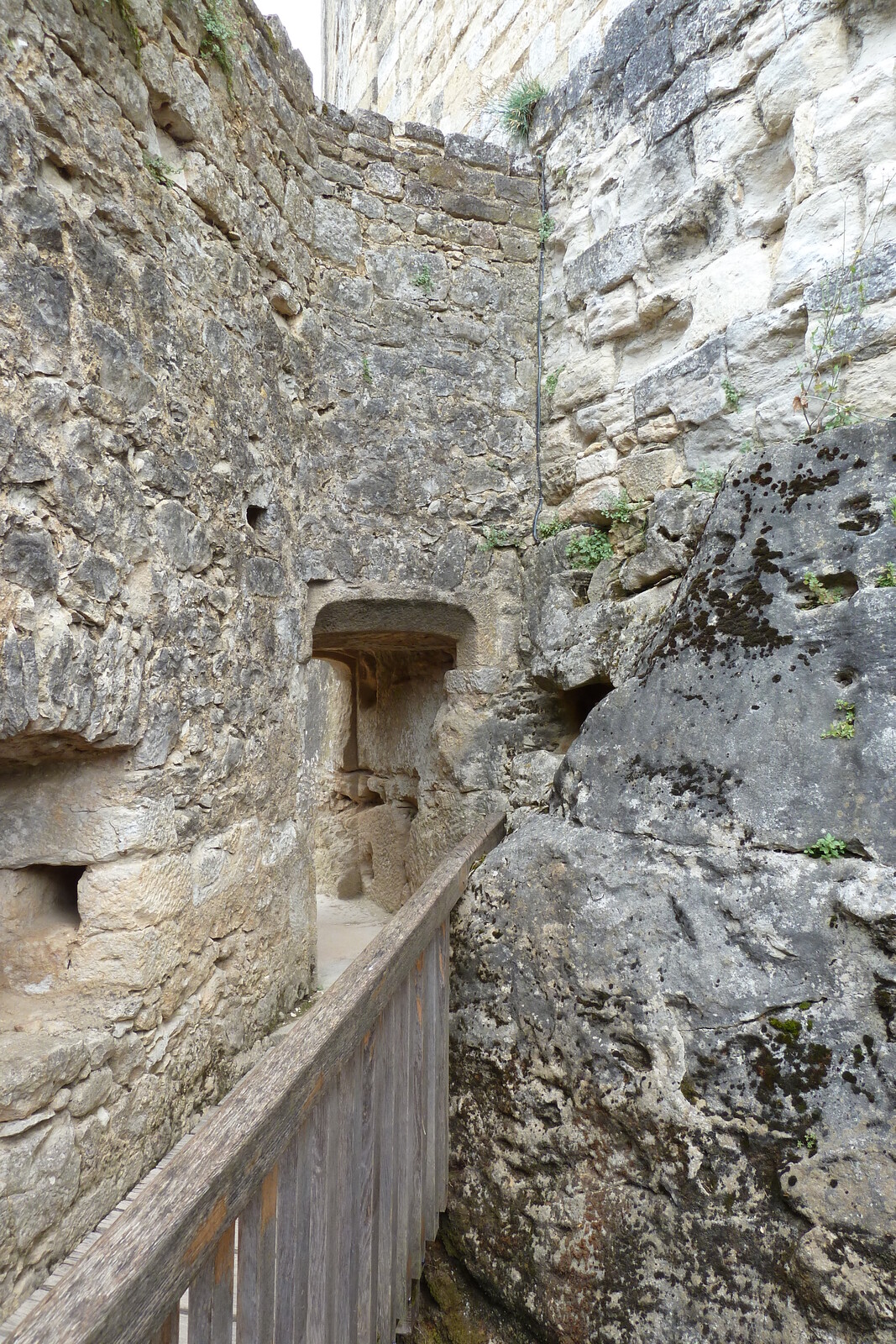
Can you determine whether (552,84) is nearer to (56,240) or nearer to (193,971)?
(56,240)

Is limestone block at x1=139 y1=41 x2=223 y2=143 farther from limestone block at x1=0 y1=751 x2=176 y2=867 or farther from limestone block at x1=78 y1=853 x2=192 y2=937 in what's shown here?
limestone block at x1=78 y1=853 x2=192 y2=937

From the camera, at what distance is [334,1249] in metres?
1.34

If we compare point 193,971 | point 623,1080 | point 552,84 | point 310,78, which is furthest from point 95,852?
point 552,84

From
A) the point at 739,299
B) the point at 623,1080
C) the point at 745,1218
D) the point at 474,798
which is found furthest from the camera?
the point at 474,798

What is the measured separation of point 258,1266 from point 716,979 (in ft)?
3.26

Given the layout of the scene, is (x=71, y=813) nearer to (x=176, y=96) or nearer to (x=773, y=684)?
(x=773, y=684)

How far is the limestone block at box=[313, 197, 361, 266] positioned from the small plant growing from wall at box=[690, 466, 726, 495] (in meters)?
1.85

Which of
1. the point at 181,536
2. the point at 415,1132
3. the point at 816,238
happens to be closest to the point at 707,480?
the point at 816,238

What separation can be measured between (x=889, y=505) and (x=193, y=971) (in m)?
2.38

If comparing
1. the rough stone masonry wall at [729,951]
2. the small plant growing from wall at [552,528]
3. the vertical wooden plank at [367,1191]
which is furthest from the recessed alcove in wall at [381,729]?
Answer: the vertical wooden plank at [367,1191]

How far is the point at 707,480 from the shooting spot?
2.99 metres

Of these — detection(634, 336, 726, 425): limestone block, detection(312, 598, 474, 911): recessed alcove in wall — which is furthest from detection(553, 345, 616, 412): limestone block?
detection(312, 598, 474, 911): recessed alcove in wall

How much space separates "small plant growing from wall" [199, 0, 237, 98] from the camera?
267 cm

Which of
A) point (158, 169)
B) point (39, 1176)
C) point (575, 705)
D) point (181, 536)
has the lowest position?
point (39, 1176)
